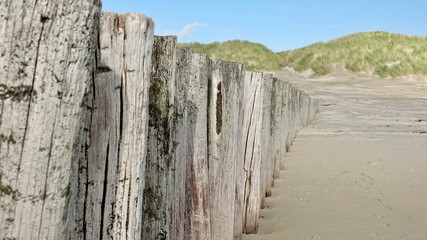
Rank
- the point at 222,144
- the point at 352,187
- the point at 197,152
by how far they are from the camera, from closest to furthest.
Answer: the point at 197,152 → the point at 222,144 → the point at 352,187

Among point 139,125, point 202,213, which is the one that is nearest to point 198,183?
point 202,213

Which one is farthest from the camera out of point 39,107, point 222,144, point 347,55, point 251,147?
point 347,55

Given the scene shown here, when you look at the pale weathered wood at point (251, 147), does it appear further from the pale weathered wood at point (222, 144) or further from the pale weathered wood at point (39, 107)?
the pale weathered wood at point (39, 107)

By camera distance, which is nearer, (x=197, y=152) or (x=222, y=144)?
(x=197, y=152)

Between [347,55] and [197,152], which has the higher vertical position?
[347,55]

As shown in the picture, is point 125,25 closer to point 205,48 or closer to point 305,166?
point 305,166

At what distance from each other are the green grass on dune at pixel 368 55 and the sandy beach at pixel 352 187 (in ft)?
55.2

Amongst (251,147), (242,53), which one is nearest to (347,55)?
(242,53)

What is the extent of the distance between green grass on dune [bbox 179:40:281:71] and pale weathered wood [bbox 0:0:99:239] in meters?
27.0

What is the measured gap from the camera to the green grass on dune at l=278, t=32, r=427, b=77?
2853 centimetres

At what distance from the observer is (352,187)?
5219 mm

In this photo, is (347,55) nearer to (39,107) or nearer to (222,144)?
(222,144)

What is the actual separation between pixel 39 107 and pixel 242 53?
28848 mm

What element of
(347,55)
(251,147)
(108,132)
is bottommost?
(251,147)
